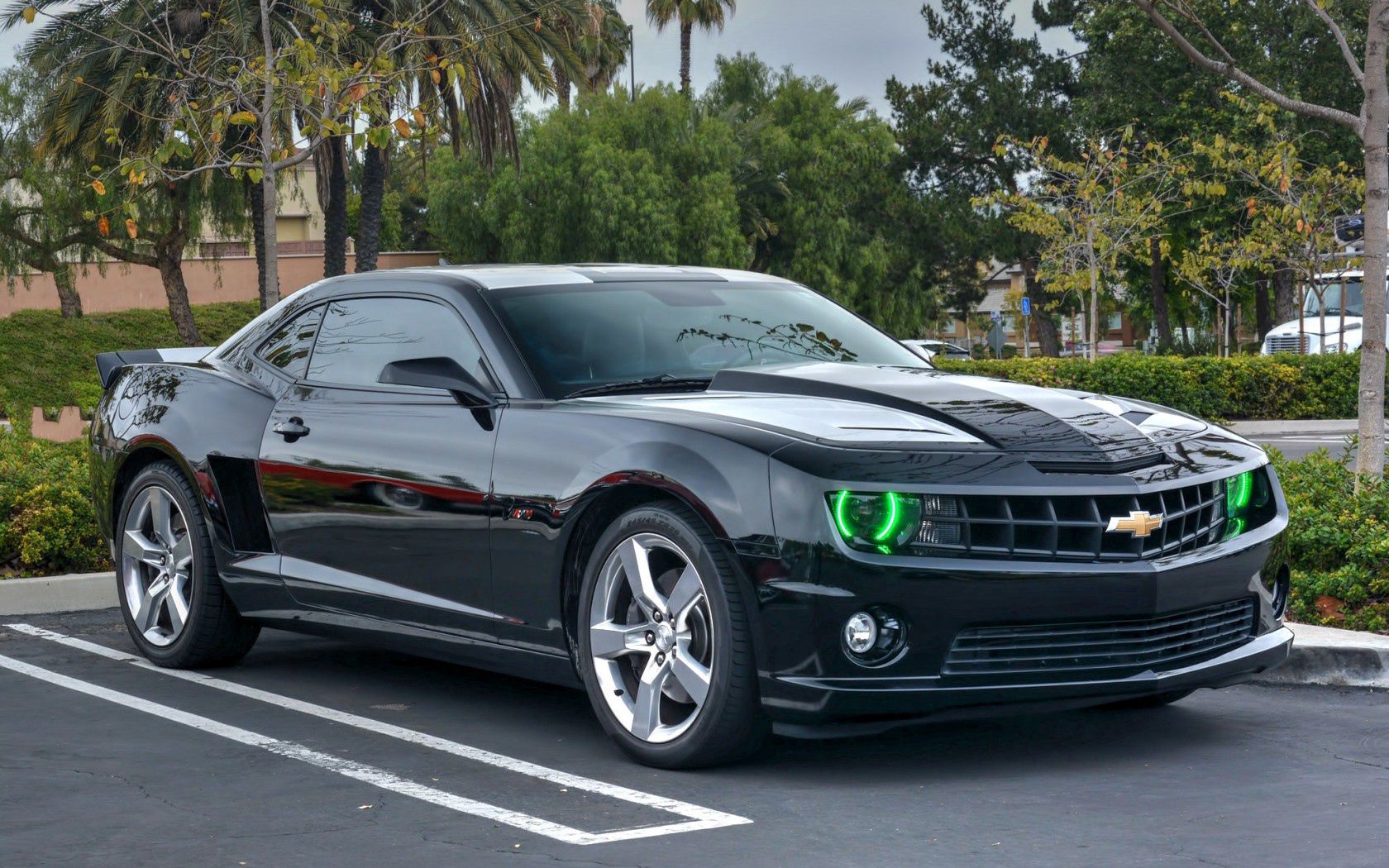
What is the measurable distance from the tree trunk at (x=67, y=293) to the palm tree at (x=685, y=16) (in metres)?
22.4

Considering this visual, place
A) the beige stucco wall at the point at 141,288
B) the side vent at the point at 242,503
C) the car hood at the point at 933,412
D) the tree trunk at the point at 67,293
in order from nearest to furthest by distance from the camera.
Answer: the car hood at the point at 933,412 → the side vent at the point at 242,503 → the tree trunk at the point at 67,293 → the beige stucco wall at the point at 141,288

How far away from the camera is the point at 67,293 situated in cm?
4847

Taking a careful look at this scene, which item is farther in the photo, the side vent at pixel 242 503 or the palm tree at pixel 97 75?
the palm tree at pixel 97 75

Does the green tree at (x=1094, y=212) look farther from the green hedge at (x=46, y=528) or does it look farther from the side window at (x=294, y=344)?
the side window at (x=294, y=344)

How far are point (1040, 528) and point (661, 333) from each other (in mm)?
1774

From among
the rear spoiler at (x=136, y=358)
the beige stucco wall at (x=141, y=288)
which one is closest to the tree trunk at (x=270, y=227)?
the rear spoiler at (x=136, y=358)

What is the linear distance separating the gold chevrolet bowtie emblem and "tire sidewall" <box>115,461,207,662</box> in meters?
3.75

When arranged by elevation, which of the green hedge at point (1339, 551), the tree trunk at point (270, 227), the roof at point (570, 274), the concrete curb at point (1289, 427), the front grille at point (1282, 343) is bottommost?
the concrete curb at point (1289, 427)

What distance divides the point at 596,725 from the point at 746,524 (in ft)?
4.51

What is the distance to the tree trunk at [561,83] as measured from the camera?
1243 inches

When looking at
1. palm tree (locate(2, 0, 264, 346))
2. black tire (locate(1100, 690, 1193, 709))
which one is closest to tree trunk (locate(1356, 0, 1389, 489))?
black tire (locate(1100, 690, 1193, 709))

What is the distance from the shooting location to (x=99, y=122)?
1104 inches

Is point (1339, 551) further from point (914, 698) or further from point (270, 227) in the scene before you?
point (270, 227)

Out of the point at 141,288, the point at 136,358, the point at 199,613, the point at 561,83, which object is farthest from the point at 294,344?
the point at 141,288
